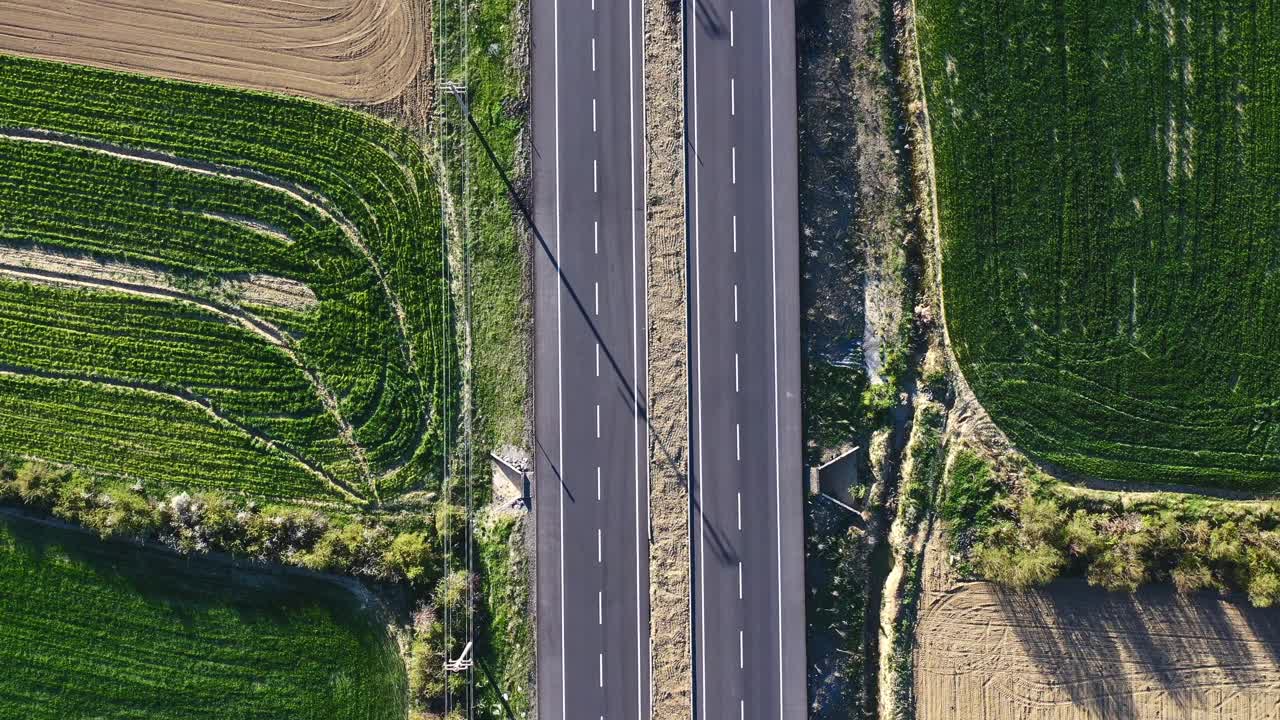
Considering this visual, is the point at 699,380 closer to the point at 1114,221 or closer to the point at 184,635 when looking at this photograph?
the point at 1114,221

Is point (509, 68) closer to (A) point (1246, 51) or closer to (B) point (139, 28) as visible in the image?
(B) point (139, 28)

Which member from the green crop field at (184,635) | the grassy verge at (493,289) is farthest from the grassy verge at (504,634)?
the green crop field at (184,635)

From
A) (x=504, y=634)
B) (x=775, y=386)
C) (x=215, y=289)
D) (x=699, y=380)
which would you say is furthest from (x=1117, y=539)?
(x=215, y=289)

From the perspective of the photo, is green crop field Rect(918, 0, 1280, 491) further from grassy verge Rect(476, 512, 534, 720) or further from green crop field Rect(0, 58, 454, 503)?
green crop field Rect(0, 58, 454, 503)

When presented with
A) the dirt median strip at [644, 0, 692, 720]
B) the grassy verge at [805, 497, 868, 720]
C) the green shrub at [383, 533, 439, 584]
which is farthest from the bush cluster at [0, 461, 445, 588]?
the grassy verge at [805, 497, 868, 720]

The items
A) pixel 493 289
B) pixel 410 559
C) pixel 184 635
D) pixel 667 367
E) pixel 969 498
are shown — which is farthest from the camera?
pixel 184 635

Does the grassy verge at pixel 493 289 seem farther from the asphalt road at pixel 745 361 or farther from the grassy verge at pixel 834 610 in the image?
the grassy verge at pixel 834 610

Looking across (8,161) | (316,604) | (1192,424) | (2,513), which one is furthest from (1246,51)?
(2,513)
